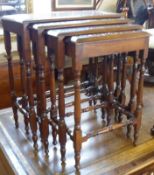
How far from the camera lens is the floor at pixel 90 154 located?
1150 millimetres

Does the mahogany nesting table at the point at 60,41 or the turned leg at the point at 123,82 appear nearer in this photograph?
the mahogany nesting table at the point at 60,41

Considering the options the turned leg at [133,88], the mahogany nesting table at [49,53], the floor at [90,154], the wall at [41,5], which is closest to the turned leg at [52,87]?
the mahogany nesting table at [49,53]

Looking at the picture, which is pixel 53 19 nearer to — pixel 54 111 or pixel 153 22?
pixel 54 111

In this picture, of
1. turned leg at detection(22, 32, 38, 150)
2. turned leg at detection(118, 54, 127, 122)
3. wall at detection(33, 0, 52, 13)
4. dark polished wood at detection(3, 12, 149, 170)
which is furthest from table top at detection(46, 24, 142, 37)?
wall at detection(33, 0, 52, 13)

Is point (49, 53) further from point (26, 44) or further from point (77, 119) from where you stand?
point (77, 119)

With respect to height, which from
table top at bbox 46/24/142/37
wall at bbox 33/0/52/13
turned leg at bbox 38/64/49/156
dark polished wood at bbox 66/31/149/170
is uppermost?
wall at bbox 33/0/52/13

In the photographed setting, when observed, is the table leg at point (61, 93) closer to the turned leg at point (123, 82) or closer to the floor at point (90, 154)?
the floor at point (90, 154)

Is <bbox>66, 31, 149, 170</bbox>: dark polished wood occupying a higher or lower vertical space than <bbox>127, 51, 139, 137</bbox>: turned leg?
higher

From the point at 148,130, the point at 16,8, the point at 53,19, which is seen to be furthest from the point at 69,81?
the point at 53,19

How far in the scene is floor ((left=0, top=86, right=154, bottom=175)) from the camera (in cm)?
115

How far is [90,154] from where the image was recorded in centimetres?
126

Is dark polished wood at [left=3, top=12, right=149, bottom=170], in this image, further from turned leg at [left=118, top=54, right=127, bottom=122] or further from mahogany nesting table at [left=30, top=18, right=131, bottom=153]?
turned leg at [left=118, top=54, right=127, bottom=122]

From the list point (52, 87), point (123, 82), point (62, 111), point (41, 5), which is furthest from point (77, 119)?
point (41, 5)

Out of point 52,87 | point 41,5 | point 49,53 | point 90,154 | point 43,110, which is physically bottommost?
point 90,154
